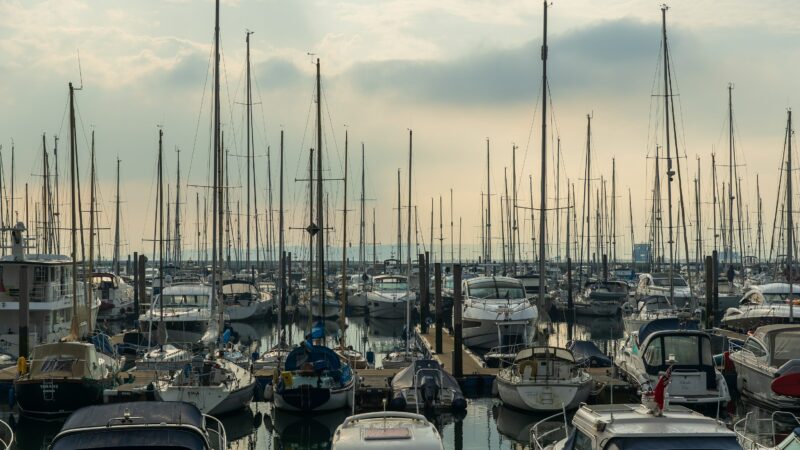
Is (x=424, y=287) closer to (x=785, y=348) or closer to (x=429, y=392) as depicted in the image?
(x=429, y=392)

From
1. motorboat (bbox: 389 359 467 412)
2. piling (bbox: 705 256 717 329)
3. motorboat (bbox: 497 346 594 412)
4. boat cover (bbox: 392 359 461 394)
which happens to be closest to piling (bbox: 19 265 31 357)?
boat cover (bbox: 392 359 461 394)

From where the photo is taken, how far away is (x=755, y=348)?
29.4 meters

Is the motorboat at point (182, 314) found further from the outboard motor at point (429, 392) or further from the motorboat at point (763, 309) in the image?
the motorboat at point (763, 309)

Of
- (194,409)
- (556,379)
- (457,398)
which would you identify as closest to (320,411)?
(457,398)

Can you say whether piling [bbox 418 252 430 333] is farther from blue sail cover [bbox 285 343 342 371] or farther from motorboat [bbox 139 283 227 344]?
blue sail cover [bbox 285 343 342 371]

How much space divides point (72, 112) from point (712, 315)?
110 feet

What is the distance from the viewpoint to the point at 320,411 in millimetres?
27250

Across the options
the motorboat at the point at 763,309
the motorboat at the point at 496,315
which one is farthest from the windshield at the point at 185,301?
the motorboat at the point at 763,309

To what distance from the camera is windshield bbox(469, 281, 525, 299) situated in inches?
1784

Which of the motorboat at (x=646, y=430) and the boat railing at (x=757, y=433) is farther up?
the motorboat at (x=646, y=430)

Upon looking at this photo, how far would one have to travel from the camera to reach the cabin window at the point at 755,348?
2883 cm

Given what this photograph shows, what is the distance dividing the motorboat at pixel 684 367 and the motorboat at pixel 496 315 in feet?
36.6

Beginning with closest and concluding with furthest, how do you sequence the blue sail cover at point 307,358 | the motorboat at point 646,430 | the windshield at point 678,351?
the motorboat at point 646,430
the windshield at point 678,351
the blue sail cover at point 307,358

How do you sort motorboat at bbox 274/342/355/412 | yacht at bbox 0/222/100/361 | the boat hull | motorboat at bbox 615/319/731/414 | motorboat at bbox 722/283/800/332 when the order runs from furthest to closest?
1. motorboat at bbox 722/283/800/332
2. yacht at bbox 0/222/100/361
3. motorboat at bbox 274/342/355/412
4. the boat hull
5. motorboat at bbox 615/319/731/414
